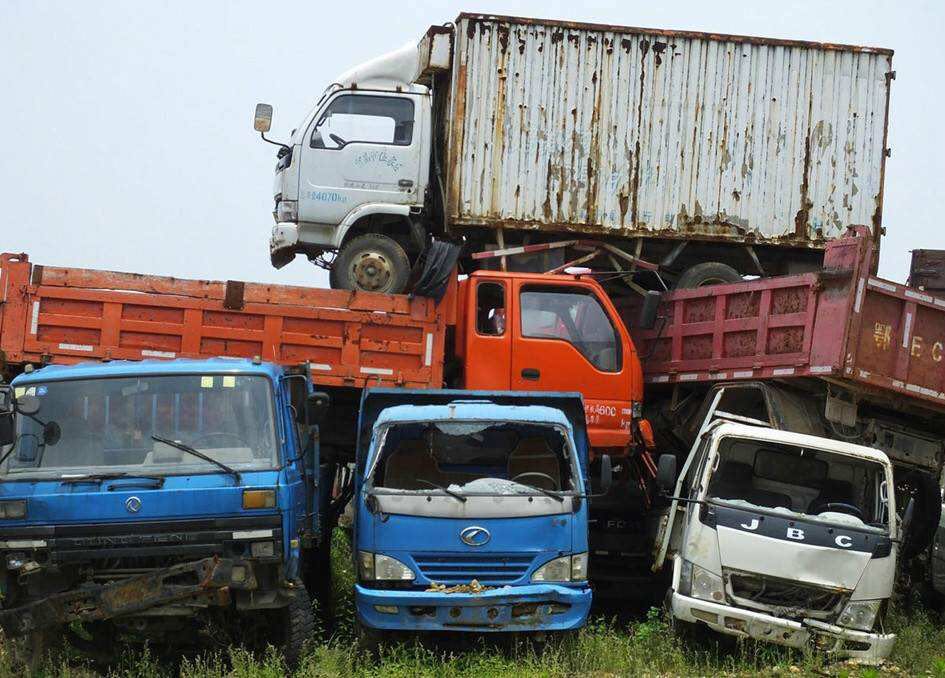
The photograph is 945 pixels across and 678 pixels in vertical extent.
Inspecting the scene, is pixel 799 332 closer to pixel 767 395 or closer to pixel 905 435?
pixel 767 395

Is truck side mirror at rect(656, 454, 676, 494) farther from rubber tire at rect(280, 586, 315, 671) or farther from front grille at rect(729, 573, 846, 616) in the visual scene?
rubber tire at rect(280, 586, 315, 671)

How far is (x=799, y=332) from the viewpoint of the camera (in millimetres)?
11594

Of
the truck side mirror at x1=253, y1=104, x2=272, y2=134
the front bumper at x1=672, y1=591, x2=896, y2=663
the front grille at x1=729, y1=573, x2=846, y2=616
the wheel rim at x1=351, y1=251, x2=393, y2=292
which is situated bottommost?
the front bumper at x1=672, y1=591, x2=896, y2=663

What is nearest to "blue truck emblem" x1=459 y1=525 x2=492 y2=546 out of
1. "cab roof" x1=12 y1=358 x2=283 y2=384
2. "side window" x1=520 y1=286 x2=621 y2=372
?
"cab roof" x1=12 y1=358 x2=283 y2=384

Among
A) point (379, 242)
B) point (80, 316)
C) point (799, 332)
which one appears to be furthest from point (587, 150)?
point (80, 316)

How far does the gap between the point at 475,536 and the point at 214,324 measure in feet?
12.9

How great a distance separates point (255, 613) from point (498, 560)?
161 centimetres

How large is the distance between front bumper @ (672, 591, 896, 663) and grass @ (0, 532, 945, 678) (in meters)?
0.11

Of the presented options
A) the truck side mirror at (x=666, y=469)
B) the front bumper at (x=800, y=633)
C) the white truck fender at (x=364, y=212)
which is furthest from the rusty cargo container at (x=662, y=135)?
the front bumper at (x=800, y=633)

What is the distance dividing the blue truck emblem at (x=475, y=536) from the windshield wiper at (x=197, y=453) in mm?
1560

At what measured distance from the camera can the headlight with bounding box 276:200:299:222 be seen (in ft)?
44.7

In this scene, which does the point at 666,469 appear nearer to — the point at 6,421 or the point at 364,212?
the point at 6,421

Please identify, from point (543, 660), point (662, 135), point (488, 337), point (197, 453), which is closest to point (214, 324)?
point (488, 337)

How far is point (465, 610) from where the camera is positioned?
336 inches
